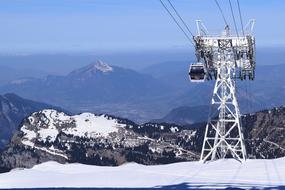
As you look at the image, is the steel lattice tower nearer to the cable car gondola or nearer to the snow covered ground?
the cable car gondola

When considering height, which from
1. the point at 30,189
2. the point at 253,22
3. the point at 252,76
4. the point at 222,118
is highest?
the point at 253,22

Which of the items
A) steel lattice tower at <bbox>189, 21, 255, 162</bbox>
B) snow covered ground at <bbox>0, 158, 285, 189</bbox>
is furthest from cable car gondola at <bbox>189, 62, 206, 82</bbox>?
snow covered ground at <bbox>0, 158, 285, 189</bbox>

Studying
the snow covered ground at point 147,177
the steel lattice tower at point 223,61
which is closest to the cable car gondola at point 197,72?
the steel lattice tower at point 223,61

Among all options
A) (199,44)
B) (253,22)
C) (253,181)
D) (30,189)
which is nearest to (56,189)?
(30,189)

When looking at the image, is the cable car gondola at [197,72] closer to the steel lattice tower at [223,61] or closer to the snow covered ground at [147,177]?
the steel lattice tower at [223,61]

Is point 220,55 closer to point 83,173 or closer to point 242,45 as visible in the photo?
point 242,45

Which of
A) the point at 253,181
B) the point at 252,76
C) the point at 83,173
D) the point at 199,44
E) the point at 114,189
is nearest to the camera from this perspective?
the point at 114,189
